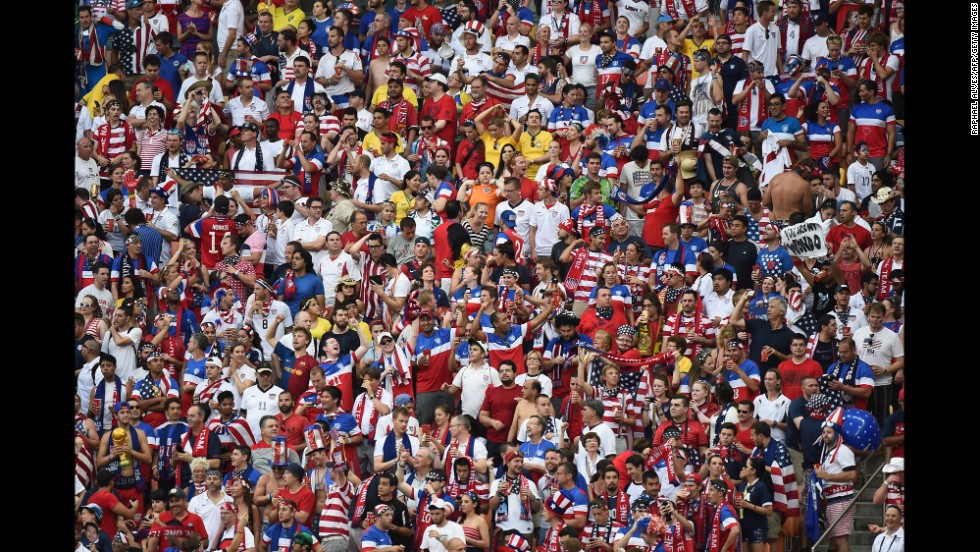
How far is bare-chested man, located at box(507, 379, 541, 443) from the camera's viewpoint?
63.1 feet

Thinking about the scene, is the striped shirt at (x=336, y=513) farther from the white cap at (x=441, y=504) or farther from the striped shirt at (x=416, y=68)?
the striped shirt at (x=416, y=68)

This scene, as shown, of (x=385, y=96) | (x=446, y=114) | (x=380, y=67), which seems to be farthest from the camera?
(x=380, y=67)

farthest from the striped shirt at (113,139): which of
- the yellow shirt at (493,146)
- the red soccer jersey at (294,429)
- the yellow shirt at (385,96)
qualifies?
the red soccer jersey at (294,429)

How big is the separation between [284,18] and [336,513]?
918 centimetres

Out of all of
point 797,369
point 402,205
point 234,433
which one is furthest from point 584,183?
point 234,433

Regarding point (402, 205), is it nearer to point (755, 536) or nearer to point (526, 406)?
point (526, 406)

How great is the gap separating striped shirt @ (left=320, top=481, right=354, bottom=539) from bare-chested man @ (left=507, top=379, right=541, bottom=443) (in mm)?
1867

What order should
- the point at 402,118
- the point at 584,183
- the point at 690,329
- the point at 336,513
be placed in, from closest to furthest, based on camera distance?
the point at 336,513 < the point at 690,329 < the point at 584,183 < the point at 402,118

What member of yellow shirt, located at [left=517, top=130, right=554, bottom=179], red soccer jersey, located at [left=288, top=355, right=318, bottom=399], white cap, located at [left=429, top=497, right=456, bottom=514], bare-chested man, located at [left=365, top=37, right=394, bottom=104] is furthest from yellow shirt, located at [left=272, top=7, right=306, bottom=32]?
white cap, located at [left=429, top=497, right=456, bottom=514]

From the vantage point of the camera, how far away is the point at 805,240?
2073cm

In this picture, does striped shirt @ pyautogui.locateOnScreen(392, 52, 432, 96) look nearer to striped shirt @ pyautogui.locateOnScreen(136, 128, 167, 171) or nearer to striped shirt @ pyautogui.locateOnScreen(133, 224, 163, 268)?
striped shirt @ pyautogui.locateOnScreen(136, 128, 167, 171)

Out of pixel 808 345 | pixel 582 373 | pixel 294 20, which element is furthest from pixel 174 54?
pixel 808 345
